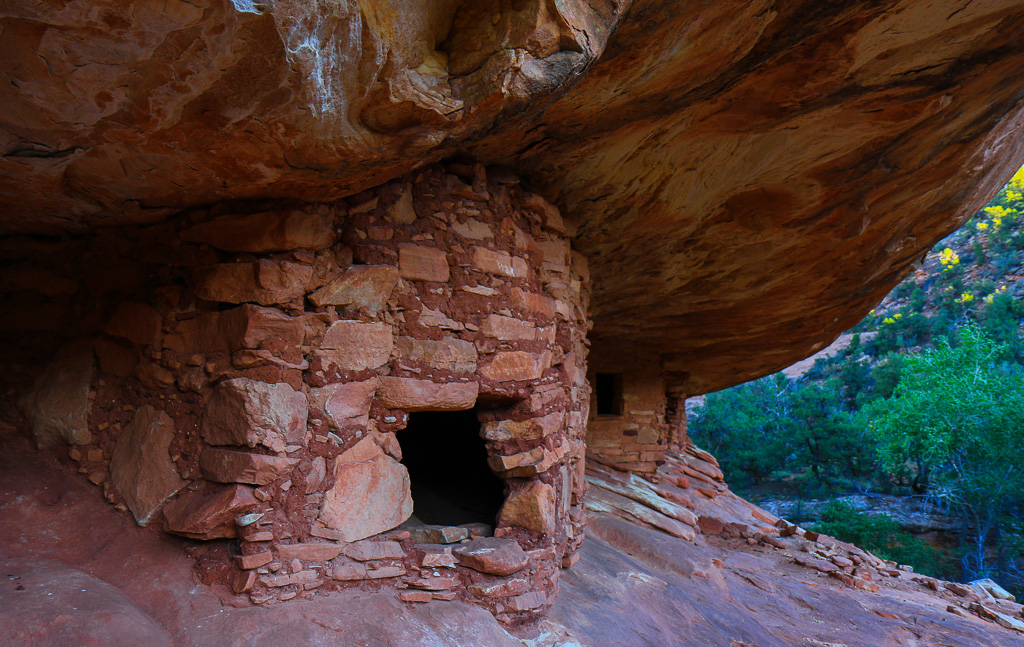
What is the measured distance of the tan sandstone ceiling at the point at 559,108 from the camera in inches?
61.6

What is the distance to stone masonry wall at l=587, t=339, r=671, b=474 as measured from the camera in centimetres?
746

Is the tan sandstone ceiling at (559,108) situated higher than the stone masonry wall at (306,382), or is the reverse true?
the tan sandstone ceiling at (559,108)

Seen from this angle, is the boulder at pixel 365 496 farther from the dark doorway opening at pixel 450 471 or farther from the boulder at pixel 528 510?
the dark doorway opening at pixel 450 471

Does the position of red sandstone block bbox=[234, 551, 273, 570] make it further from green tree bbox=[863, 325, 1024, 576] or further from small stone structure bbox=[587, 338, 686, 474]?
green tree bbox=[863, 325, 1024, 576]

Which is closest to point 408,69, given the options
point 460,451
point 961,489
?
point 460,451

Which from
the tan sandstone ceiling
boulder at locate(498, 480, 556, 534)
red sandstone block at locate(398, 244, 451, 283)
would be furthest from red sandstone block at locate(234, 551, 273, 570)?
the tan sandstone ceiling

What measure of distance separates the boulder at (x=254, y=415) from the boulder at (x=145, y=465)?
21 centimetres

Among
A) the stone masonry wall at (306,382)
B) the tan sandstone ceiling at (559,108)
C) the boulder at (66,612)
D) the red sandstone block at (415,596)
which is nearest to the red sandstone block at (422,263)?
the stone masonry wall at (306,382)

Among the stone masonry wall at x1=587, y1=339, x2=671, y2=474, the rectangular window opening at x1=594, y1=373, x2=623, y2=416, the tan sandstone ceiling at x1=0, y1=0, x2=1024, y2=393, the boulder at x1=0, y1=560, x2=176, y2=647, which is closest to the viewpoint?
the tan sandstone ceiling at x1=0, y1=0, x2=1024, y2=393

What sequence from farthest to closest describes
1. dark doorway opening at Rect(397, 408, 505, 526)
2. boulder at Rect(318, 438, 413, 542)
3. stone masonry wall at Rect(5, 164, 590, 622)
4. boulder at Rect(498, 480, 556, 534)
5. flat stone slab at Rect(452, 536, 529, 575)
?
dark doorway opening at Rect(397, 408, 505, 526) → boulder at Rect(498, 480, 556, 534) → flat stone slab at Rect(452, 536, 529, 575) → boulder at Rect(318, 438, 413, 542) → stone masonry wall at Rect(5, 164, 590, 622)

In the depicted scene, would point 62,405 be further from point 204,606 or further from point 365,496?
point 365,496

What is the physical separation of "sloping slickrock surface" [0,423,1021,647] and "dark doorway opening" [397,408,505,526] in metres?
0.74

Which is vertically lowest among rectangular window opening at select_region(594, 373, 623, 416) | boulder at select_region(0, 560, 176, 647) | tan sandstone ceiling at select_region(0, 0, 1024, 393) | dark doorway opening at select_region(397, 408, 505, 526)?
boulder at select_region(0, 560, 176, 647)

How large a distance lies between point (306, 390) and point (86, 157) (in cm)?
110
